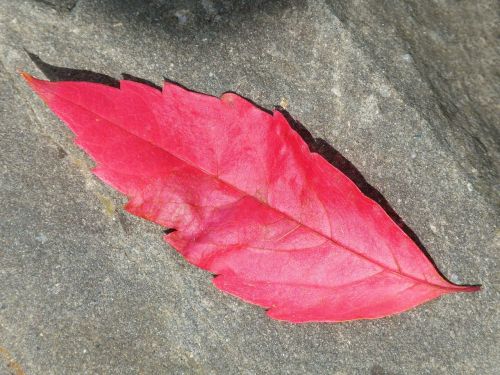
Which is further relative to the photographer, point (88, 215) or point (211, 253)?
point (88, 215)

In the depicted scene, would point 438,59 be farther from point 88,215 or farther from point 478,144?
point 88,215

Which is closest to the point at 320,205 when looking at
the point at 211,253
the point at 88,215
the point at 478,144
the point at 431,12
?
the point at 211,253

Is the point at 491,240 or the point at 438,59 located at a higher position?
the point at 438,59
